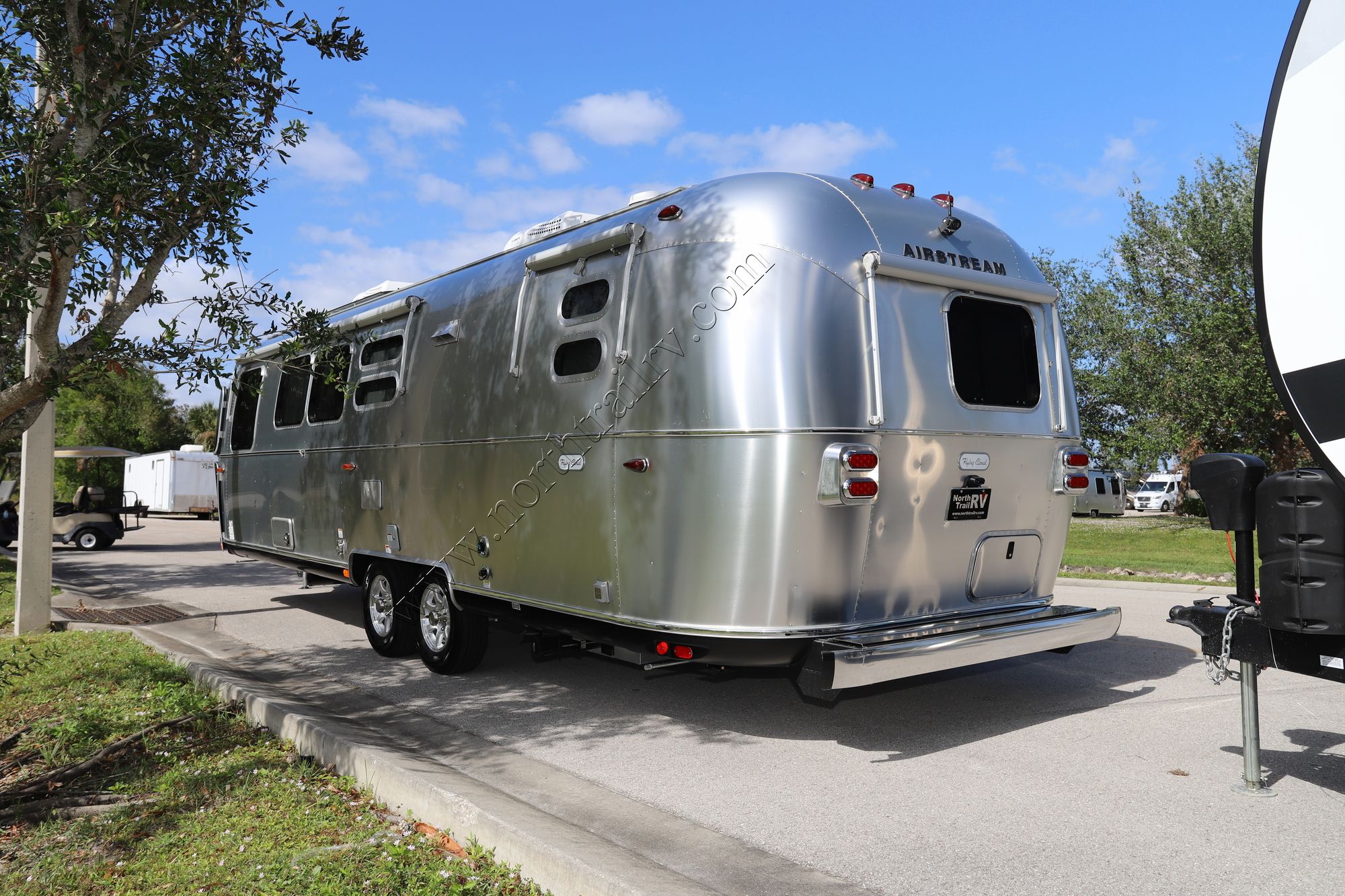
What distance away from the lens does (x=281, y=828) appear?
13.8ft

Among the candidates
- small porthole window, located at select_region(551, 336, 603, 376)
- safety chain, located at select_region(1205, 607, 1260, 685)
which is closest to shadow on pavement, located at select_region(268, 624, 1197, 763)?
safety chain, located at select_region(1205, 607, 1260, 685)

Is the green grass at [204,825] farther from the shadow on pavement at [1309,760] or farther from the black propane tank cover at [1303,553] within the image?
the shadow on pavement at [1309,760]

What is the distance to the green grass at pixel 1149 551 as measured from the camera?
13.6 m

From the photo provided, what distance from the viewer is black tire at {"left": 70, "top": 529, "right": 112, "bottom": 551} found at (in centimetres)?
2134

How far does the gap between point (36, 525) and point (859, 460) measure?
7694 millimetres

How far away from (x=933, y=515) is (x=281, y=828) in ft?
11.9

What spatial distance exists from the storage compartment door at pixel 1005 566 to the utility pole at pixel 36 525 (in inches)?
306

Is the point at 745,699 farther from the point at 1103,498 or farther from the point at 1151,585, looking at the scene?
the point at 1103,498

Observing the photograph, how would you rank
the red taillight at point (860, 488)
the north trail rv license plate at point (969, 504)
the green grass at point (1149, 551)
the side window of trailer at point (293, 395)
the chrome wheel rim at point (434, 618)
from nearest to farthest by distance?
1. the red taillight at point (860, 488)
2. the north trail rv license plate at point (969, 504)
3. the chrome wheel rim at point (434, 618)
4. the side window of trailer at point (293, 395)
5. the green grass at point (1149, 551)

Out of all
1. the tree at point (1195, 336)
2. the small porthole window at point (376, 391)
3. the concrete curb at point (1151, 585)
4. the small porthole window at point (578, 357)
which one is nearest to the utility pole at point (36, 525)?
the small porthole window at point (376, 391)

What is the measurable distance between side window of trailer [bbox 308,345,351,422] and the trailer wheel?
1.75 metres

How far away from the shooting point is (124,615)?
10.5 m

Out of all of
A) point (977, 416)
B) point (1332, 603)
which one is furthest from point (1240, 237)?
point (1332, 603)

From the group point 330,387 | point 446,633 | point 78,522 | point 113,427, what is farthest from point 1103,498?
point 113,427
